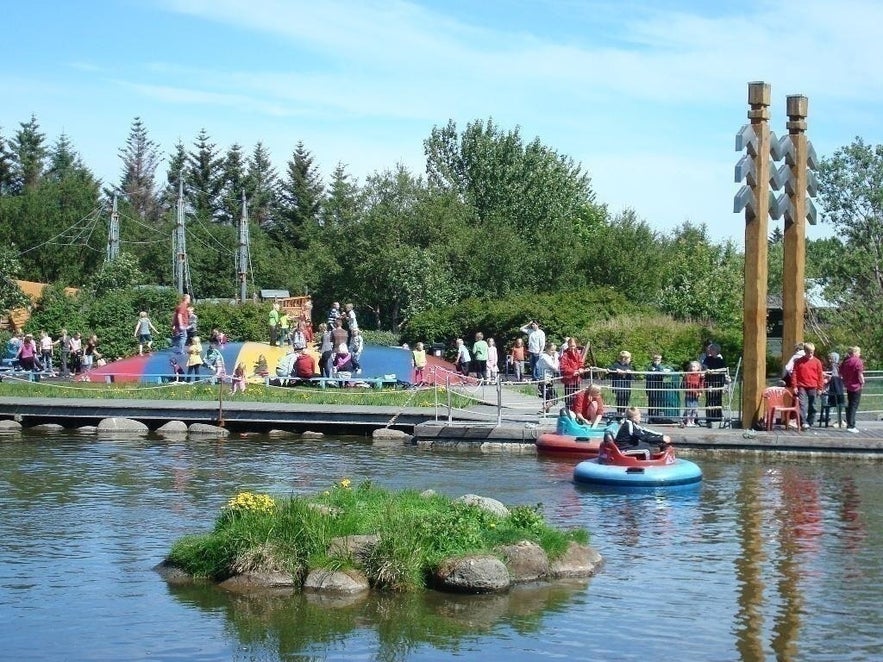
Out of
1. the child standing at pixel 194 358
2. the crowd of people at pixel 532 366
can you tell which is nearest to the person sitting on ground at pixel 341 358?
the crowd of people at pixel 532 366

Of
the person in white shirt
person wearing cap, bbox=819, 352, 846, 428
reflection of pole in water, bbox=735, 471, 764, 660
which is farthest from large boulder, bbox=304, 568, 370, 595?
person wearing cap, bbox=819, 352, 846, 428

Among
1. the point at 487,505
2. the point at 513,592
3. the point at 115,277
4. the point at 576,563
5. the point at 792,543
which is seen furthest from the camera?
the point at 115,277

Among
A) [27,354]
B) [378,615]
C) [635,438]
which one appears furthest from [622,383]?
[27,354]

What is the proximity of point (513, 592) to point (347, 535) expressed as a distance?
2.12 m

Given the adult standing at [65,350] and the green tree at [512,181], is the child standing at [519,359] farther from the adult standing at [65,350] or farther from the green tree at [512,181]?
the green tree at [512,181]

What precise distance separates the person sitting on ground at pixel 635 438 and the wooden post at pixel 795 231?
22.8 feet

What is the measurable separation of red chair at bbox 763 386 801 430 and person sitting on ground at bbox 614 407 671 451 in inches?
220

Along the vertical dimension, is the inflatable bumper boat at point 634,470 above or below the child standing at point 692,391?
below

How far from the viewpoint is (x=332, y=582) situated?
15.7 meters

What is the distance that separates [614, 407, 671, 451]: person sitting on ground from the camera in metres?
24.2

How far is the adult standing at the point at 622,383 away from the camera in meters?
29.9

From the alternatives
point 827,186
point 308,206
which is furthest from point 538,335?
point 308,206

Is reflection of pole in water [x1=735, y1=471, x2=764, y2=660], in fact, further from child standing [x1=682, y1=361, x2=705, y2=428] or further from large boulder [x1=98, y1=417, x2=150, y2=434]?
large boulder [x1=98, y1=417, x2=150, y2=434]

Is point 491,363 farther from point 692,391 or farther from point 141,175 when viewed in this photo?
point 141,175
